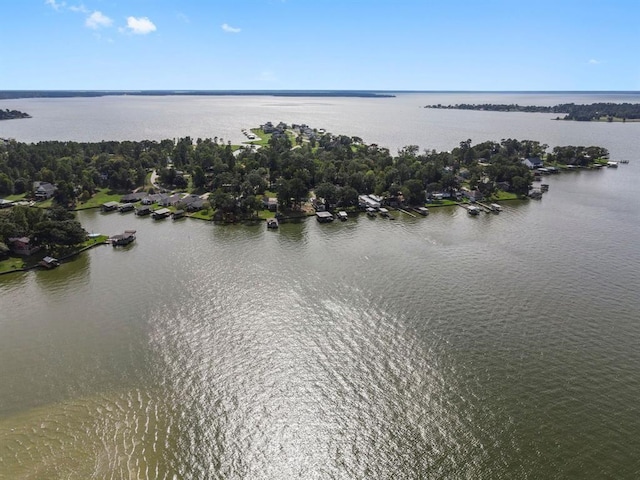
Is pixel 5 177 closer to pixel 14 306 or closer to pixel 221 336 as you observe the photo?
pixel 14 306

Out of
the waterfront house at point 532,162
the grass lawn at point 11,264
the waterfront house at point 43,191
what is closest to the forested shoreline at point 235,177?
the waterfront house at point 43,191

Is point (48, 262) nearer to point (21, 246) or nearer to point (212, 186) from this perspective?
point (21, 246)

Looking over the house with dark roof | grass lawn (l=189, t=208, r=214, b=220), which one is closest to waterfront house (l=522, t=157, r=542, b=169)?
the house with dark roof

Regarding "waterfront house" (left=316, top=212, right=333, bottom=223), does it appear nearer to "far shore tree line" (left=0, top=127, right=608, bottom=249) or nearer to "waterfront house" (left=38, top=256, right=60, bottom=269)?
"far shore tree line" (left=0, top=127, right=608, bottom=249)

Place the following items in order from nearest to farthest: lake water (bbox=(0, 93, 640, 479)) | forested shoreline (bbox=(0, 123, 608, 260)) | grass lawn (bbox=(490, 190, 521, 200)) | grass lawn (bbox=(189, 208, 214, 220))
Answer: lake water (bbox=(0, 93, 640, 479))
grass lawn (bbox=(189, 208, 214, 220))
forested shoreline (bbox=(0, 123, 608, 260))
grass lawn (bbox=(490, 190, 521, 200))

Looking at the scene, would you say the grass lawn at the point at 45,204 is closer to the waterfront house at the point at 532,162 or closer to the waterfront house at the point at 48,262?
the waterfront house at the point at 48,262


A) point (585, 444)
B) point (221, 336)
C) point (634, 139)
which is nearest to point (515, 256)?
A: point (585, 444)

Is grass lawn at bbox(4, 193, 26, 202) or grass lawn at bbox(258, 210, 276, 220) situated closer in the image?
grass lawn at bbox(258, 210, 276, 220)
